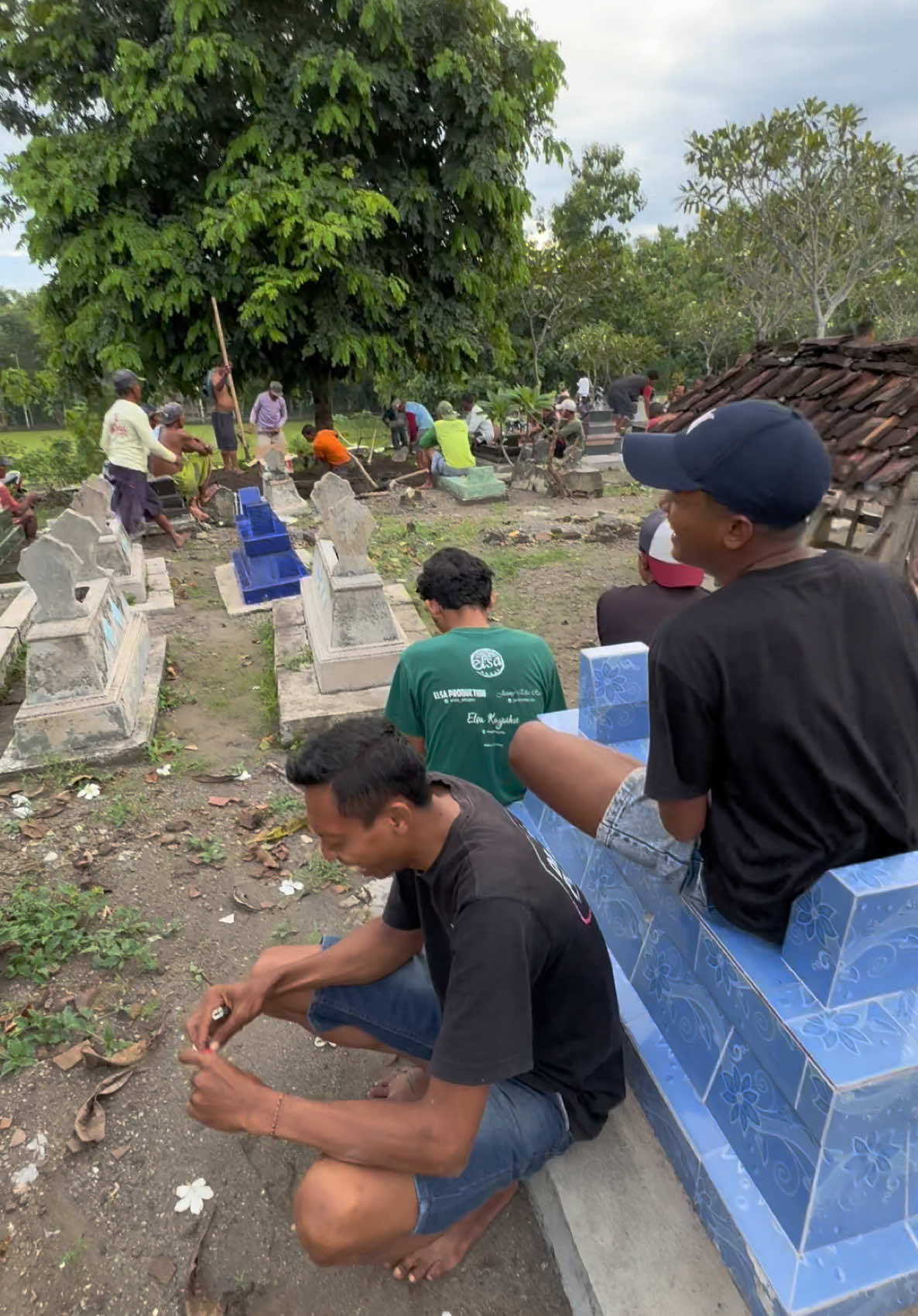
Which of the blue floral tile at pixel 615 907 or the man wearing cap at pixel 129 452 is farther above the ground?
the man wearing cap at pixel 129 452

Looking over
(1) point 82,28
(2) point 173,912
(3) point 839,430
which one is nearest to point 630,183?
(1) point 82,28

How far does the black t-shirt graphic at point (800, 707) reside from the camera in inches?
53.3

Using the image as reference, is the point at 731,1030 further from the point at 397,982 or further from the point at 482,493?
the point at 482,493

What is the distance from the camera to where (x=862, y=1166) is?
147 centimetres

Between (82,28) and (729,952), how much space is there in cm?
1464

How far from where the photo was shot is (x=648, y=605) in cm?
323

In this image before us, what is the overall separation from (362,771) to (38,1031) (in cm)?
201

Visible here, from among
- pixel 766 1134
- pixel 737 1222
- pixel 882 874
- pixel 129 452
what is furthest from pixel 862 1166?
pixel 129 452

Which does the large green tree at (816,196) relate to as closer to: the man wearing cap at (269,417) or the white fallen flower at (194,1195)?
the man wearing cap at (269,417)

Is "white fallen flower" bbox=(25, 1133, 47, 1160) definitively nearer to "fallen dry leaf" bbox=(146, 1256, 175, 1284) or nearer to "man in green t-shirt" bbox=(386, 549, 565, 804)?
"fallen dry leaf" bbox=(146, 1256, 175, 1284)

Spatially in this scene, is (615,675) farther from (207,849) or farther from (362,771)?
(207,849)

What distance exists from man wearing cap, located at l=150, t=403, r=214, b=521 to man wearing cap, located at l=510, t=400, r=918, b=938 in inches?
329

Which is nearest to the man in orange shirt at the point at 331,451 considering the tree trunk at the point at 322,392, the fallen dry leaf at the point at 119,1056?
the tree trunk at the point at 322,392

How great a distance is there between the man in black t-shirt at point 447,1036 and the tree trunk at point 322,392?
12603mm
